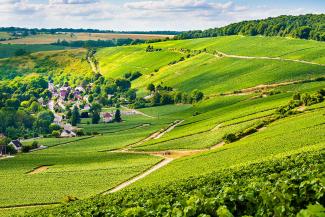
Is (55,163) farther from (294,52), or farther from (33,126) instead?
(294,52)

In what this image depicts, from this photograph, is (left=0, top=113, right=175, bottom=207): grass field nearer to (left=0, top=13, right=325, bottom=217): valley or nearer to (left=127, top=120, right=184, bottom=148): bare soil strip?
(left=0, top=13, right=325, bottom=217): valley

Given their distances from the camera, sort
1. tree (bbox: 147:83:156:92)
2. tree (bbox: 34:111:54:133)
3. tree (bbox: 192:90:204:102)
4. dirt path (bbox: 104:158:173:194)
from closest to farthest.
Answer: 1. dirt path (bbox: 104:158:173:194)
2. tree (bbox: 192:90:204:102)
3. tree (bbox: 34:111:54:133)
4. tree (bbox: 147:83:156:92)

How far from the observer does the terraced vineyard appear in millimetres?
26656

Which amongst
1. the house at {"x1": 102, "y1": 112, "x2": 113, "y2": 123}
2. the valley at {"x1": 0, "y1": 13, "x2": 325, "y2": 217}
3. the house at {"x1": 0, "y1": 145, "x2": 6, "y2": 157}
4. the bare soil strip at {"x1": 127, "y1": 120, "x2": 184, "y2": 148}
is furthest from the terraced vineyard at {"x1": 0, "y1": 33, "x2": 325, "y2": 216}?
the house at {"x1": 0, "y1": 145, "x2": 6, "y2": 157}

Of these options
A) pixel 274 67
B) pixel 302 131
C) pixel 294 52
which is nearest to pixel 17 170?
pixel 302 131

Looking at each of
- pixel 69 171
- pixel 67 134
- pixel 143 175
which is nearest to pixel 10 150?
pixel 67 134

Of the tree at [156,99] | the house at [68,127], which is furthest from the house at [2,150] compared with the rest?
the tree at [156,99]

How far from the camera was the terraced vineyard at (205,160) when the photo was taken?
26656mm

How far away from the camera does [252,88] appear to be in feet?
502

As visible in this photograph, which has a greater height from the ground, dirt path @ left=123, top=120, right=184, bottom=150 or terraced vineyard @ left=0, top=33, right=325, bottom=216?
terraced vineyard @ left=0, top=33, right=325, bottom=216

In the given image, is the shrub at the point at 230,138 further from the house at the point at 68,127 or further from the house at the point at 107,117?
the house at the point at 107,117

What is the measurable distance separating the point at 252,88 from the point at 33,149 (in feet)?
222

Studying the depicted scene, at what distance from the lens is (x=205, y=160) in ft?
238

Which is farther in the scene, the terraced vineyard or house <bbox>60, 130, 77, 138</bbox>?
house <bbox>60, 130, 77, 138</bbox>
